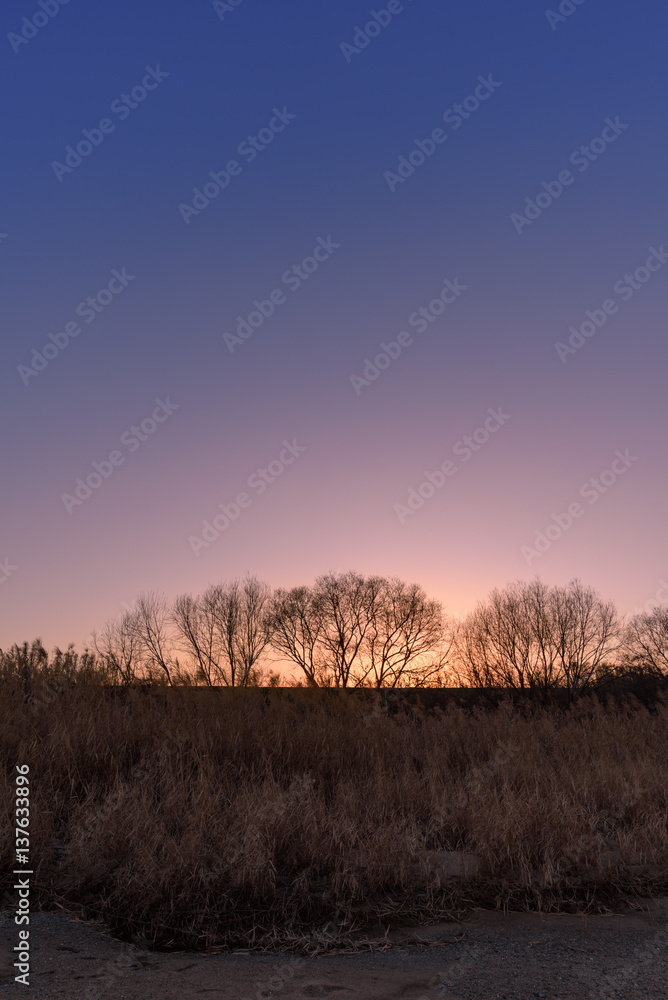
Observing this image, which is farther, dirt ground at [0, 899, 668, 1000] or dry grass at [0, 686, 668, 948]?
dry grass at [0, 686, 668, 948]

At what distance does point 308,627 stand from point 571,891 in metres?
40.9

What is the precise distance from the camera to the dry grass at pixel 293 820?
516 cm

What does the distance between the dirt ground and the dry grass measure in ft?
0.83

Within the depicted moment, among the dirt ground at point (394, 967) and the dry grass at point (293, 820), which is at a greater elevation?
the dry grass at point (293, 820)

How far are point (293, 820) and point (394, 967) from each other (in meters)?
1.75

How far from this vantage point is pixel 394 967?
4.44 m

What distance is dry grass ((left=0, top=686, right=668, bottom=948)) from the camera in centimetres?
516

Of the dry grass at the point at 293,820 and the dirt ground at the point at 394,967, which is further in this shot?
the dry grass at the point at 293,820

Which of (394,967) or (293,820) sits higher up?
(293,820)

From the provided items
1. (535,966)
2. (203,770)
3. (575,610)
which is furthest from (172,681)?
(575,610)

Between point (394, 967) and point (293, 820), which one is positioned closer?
point (394, 967)

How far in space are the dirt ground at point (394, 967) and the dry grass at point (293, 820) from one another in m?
0.25

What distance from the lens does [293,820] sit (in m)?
6.02

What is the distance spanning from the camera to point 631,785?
7797mm
